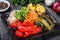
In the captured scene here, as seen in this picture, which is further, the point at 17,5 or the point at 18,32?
the point at 17,5

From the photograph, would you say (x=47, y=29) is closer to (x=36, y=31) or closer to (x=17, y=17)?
(x=36, y=31)

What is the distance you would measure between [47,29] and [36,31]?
7 centimetres

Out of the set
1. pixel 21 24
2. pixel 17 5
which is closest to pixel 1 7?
pixel 17 5

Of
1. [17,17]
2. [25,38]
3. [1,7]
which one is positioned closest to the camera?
[25,38]

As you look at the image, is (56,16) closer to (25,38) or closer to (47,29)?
(47,29)

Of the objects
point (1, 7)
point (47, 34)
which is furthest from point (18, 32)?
point (1, 7)

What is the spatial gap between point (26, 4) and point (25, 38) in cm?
37

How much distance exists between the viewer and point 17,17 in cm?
124

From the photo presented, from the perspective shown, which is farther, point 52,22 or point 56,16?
point 56,16

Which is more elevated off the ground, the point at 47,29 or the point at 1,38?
the point at 47,29

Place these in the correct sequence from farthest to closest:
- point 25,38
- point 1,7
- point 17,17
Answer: point 1,7 → point 17,17 → point 25,38

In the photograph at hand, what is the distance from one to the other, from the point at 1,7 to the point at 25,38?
1.16ft

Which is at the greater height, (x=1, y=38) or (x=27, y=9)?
(x=27, y=9)

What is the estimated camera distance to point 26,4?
55.8 inches
